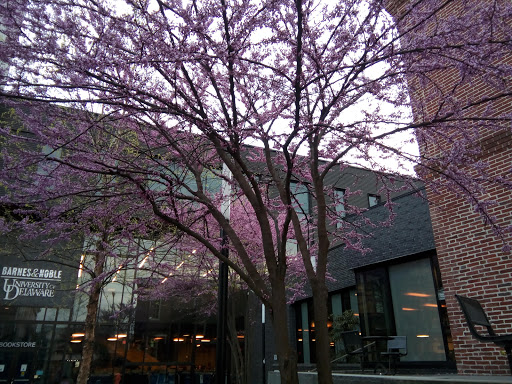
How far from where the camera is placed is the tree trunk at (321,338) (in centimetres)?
388

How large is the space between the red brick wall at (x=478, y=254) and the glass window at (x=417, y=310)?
101 inches

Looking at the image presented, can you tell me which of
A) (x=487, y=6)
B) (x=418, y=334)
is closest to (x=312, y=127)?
(x=487, y=6)

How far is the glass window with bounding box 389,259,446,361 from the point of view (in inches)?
359

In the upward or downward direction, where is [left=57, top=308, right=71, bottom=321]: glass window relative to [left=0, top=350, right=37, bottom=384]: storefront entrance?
upward

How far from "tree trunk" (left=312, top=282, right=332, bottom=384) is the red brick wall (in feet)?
9.82

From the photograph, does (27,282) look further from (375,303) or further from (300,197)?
(375,303)

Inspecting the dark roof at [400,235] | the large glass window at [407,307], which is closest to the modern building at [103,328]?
the dark roof at [400,235]

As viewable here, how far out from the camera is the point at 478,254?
6.64 metres

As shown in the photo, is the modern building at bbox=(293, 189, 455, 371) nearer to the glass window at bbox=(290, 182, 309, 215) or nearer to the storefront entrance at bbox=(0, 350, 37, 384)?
the glass window at bbox=(290, 182, 309, 215)

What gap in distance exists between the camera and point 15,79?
4.20 meters

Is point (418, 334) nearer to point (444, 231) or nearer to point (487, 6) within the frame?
point (444, 231)

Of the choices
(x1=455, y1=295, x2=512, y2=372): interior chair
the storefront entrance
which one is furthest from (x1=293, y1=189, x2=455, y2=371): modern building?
the storefront entrance

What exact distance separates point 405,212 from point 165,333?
36.0 ft

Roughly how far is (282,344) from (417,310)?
23.1 ft
